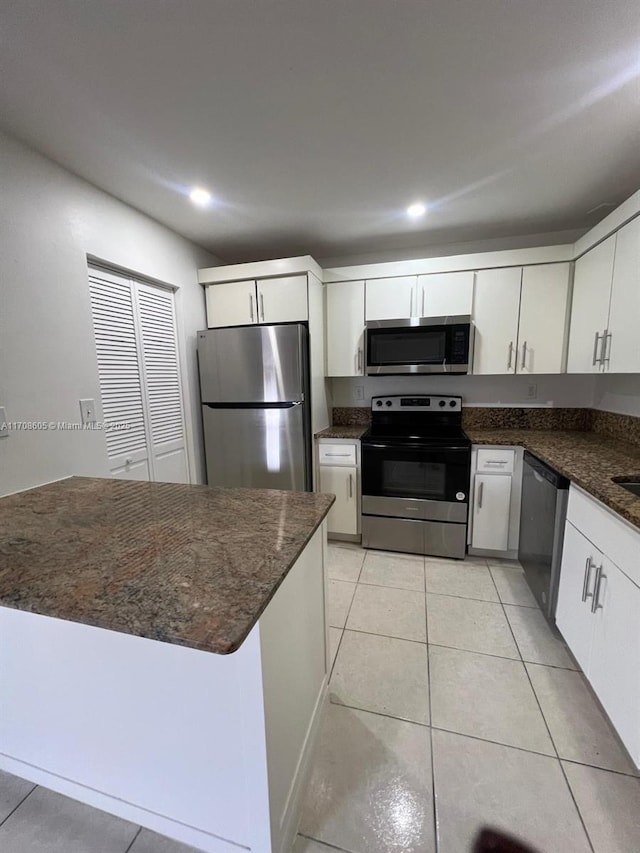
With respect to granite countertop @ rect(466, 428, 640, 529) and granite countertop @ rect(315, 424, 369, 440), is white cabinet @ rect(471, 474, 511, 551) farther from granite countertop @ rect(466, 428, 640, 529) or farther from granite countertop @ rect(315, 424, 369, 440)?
granite countertop @ rect(315, 424, 369, 440)

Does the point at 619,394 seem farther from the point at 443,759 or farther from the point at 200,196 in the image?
the point at 200,196

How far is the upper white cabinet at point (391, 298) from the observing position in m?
2.48

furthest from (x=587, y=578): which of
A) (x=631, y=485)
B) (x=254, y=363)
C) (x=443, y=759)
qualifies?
(x=254, y=363)

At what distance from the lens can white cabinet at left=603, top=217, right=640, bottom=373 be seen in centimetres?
162

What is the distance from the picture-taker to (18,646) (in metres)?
0.99

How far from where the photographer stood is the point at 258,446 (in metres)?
2.48

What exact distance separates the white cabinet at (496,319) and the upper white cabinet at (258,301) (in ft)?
4.13

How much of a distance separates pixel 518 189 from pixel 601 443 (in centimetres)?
161

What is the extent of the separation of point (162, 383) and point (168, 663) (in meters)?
1.86

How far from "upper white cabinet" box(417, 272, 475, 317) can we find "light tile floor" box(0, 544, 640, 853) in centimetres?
199


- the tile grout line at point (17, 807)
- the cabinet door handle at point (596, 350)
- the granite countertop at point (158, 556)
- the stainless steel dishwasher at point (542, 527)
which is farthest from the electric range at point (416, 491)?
the tile grout line at point (17, 807)

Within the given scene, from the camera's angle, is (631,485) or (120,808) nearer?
(120,808)

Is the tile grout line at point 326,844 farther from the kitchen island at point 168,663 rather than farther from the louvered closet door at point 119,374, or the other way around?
the louvered closet door at point 119,374

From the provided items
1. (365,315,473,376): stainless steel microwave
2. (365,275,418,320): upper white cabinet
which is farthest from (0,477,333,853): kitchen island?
(365,275,418,320): upper white cabinet
